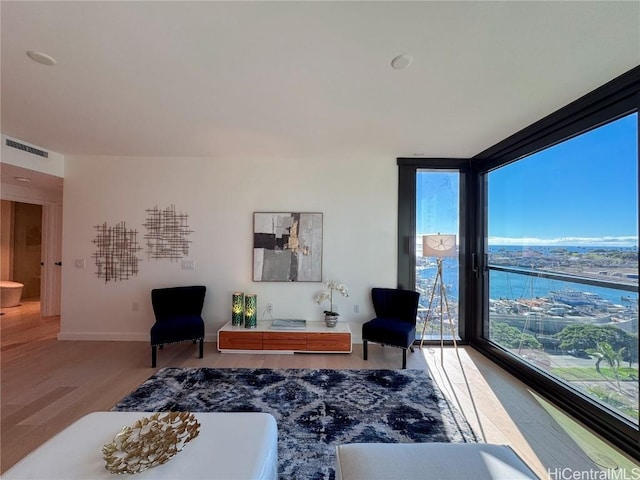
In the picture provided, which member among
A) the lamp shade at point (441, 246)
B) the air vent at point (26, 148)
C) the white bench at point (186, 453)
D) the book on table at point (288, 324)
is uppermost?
the air vent at point (26, 148)

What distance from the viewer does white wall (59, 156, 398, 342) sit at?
12.6 ft

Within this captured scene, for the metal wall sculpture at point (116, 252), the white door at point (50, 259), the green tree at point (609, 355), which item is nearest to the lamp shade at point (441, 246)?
the green tree at point (609, 355)

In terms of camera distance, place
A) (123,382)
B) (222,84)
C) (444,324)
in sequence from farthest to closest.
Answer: (444,324) < (123,382) < (222,84)

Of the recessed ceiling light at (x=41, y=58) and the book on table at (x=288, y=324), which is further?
the book on table at (x=288, y=324)

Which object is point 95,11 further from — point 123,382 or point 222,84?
point 123,382

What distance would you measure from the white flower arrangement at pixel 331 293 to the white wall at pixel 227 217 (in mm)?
117

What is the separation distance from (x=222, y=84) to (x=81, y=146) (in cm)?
278

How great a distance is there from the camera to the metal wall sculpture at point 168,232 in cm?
387

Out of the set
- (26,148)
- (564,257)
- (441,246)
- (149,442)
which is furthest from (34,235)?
(564,257)

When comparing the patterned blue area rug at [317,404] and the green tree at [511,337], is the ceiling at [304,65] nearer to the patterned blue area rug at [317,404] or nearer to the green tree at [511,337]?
the green tree at [511,337]

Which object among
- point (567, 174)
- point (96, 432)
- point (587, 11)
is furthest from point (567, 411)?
point (96, 432)

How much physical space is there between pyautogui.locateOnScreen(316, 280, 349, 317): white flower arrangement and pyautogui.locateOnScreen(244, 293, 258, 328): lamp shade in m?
0.88

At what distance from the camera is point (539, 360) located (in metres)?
2.71

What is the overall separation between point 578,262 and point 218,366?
3.73 m
